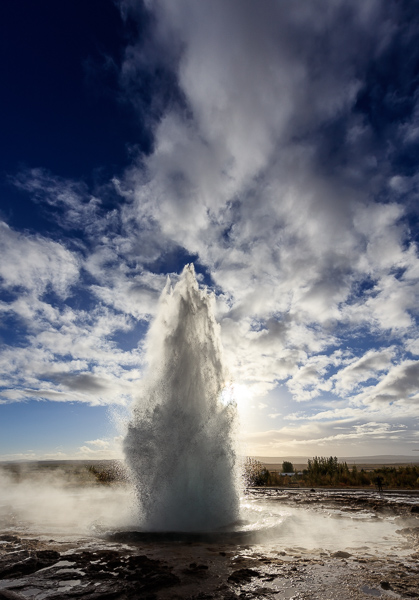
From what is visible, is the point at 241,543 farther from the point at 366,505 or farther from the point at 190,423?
the point at 366,505

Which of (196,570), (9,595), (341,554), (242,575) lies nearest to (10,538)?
(9,595)

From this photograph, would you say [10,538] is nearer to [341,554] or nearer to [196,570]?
[196,570]

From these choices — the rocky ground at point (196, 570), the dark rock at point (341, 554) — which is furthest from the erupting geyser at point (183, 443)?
the dark rock at point (341, 554)

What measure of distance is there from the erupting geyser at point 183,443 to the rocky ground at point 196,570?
1.99 metres

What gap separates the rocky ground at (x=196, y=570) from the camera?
685 cm

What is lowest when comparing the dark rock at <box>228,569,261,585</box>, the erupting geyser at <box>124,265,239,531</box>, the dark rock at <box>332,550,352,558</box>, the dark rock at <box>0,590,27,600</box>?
the dark rock at <box>0,590,27,600</box>

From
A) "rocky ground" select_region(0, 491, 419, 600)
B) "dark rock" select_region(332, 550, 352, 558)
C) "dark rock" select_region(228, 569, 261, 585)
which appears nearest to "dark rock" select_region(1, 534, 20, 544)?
"rocky ground" select_region(0, 491, 419, 600)

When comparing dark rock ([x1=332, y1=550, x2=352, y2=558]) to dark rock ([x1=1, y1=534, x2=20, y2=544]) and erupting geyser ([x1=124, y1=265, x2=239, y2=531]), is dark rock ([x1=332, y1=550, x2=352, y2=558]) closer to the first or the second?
erupting geyser ([x1=124, y1=265, x2=239, y2=531])

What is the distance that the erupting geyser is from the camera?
45.3ft

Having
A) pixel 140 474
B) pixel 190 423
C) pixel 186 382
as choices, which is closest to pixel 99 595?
pixel 140 474

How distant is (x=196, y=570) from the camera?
26.8 ft

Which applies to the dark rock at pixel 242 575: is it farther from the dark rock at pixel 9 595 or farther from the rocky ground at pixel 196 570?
the dark rock at pixel 9 595

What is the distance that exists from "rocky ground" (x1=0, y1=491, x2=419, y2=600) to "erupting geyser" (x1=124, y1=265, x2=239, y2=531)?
1.99 metres

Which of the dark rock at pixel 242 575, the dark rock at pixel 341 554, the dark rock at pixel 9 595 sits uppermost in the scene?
the dark rock at pixel 341 554
